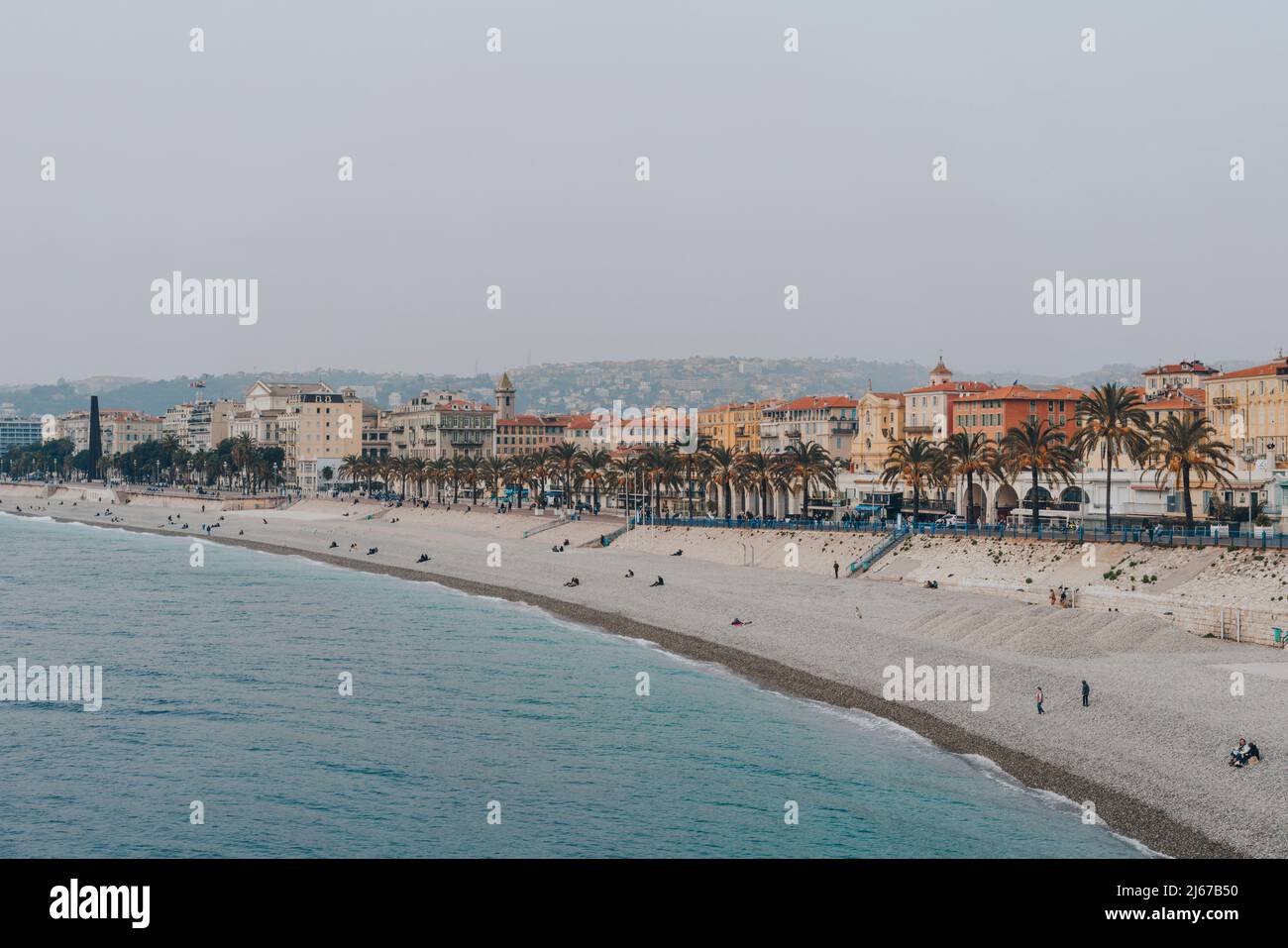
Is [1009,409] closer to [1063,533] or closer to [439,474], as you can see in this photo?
[1063,533]

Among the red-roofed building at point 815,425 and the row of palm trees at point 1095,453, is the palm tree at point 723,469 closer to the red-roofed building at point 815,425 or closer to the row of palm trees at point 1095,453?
the row of palm trees at point 1095,453

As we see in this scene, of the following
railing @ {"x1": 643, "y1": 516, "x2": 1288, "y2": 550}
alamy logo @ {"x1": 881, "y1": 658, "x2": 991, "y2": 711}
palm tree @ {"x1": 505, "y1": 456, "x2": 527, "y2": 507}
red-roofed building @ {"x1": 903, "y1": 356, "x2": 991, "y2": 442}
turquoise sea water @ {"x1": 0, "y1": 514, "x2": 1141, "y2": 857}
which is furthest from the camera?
palm tree @ {"x1": 505, "y1": 456, "x2": 527, "y2": 507}

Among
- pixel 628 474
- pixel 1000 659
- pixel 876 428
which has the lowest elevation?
pixel 1000 659

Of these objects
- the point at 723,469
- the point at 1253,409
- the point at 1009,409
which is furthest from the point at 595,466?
the point at 1253,409

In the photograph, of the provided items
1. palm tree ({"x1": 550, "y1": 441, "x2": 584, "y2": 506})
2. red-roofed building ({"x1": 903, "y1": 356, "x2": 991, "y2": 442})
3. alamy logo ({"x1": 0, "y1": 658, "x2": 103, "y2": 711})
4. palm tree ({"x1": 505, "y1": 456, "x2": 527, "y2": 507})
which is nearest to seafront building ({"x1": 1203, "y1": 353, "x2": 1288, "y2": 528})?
red-roofed building ({"x1": 903, "y1": 356, "x2": 991, "y2": 442})

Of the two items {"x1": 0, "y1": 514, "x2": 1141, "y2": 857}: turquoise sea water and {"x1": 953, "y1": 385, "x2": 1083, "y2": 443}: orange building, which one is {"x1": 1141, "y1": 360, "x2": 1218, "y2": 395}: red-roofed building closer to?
{"x1": 953, "y1": 385, "x2": 1083, "y2": 443}: orange building

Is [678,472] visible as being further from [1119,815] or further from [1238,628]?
[1119,815]
